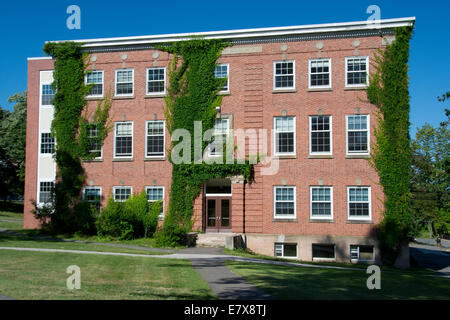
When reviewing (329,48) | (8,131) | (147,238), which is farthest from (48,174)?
(8,131)

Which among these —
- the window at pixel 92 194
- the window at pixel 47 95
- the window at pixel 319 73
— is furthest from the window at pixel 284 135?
the window at pixel 47 95

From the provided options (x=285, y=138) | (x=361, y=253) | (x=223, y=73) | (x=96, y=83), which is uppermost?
(x=223, y=73)

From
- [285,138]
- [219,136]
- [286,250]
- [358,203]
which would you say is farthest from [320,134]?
[286,250]

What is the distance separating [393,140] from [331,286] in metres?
15.4

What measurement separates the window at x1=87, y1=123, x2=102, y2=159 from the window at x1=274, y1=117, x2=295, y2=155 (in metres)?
12.8

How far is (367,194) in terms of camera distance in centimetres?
2644

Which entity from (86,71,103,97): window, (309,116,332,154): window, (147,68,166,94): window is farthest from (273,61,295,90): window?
(86,71,103,97): window

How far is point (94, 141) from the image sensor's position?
1206 inches

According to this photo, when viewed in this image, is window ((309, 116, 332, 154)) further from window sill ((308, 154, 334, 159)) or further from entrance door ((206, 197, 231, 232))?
entrance door ((206, 197, 231, 232))

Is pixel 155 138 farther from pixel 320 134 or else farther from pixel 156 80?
pixel 320 134

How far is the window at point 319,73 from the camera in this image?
90.7 feet
